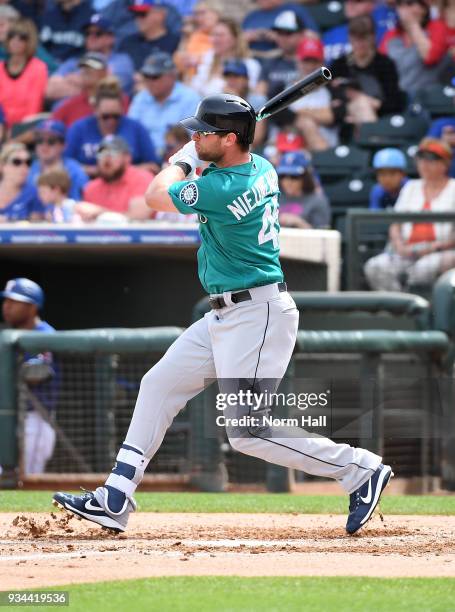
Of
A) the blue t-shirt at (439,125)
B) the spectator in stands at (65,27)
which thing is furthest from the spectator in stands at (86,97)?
the blue t-shirt at (439,125)

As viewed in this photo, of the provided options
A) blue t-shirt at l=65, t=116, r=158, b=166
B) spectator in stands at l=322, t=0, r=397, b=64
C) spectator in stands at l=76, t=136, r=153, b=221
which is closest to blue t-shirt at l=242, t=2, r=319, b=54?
spectator in stands at l=322, t=0, r=397, b=64

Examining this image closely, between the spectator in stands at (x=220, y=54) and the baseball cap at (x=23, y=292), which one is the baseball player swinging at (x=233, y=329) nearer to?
the baseball cap at (x=23, y=292)

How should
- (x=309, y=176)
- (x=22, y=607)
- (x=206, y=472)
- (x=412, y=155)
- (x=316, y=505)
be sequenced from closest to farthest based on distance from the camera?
1. (x=22, y=607)
2. (x=316, y=505)
3. (x=206, y=472)
4. (x=309, y=176)
5. (x=412, y=155)

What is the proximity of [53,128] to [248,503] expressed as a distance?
18.8 feet

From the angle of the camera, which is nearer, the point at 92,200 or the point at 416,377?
the point at 416,377

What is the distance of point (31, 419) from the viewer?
8.03 meters

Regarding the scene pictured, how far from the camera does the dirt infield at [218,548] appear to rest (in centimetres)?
401

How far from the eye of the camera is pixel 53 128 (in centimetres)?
1123

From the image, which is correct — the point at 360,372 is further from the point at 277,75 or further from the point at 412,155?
the point at 277,75

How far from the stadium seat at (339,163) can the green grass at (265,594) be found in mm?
7408

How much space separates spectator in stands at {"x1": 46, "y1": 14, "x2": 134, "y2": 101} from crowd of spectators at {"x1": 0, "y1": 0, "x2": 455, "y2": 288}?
0.05 feet

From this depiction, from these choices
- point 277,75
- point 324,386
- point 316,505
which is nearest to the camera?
point 316,505

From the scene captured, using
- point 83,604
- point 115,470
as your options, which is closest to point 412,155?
point 115,470

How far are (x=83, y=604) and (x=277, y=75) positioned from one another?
353 inches
